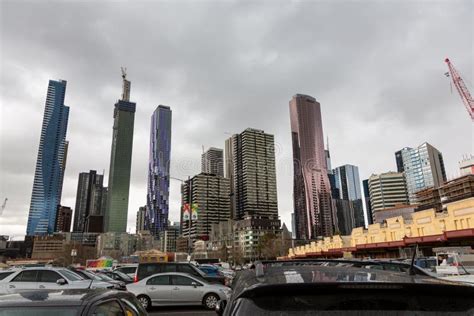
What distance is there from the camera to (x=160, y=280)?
15.6m

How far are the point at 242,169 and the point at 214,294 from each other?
118372mm

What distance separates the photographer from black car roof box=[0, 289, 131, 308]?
3.70 metres

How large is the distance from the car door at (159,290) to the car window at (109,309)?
11594 mm

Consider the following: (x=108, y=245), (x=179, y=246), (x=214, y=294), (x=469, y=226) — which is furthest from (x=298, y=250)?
(x=108, y=245)

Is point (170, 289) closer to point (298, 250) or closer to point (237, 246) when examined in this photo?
point (298, 250)

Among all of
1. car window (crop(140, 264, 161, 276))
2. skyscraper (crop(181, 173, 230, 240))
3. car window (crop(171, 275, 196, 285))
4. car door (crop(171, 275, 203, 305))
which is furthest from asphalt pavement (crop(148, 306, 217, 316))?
skyscraper (crop(181, 173, 230, 240))

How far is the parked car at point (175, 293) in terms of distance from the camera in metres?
15.3

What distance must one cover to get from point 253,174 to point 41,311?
5411 inches

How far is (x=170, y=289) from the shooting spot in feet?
50.6

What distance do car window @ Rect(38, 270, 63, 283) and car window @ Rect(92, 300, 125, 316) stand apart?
1168 centimetres

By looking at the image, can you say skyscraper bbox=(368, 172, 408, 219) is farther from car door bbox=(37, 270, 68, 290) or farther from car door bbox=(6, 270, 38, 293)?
car door bbox=(6, 270, 38, 293)

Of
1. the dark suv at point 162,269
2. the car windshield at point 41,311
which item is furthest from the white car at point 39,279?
the car windshield at point 41,311

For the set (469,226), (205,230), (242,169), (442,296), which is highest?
(242,169)

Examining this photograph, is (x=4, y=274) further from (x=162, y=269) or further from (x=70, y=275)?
(x=162, y=269)
